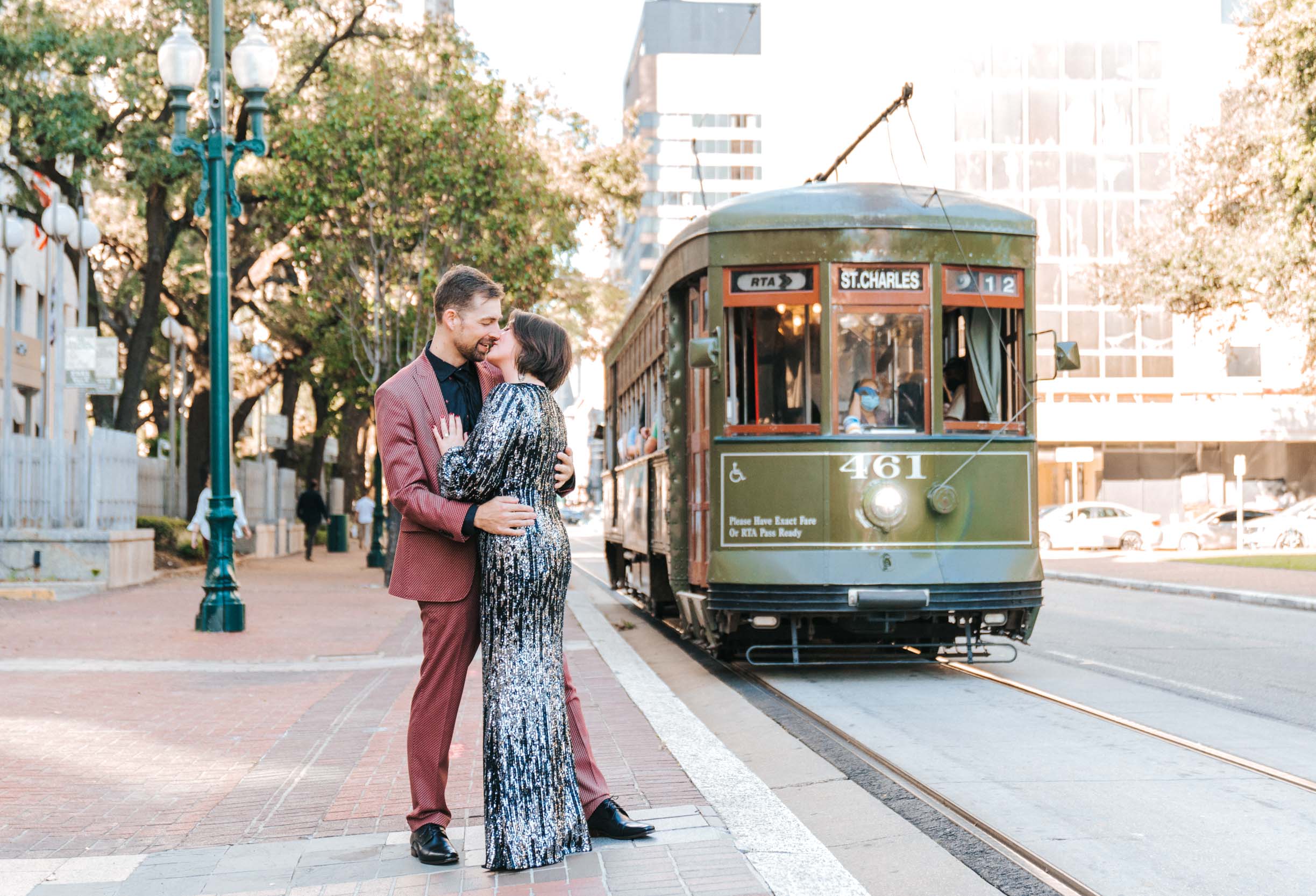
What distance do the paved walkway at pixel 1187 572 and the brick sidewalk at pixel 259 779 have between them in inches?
495

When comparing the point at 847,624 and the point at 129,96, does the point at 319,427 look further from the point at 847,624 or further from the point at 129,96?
the point at 847,624

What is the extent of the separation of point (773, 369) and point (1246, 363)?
155 ft

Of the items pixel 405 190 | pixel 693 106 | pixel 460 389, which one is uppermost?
pixel 693 106

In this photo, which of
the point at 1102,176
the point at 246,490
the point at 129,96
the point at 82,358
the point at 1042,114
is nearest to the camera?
the point at 82,358

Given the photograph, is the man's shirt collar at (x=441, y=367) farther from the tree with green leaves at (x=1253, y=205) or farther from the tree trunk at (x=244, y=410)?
the tree trunk at (x=244, y=410)

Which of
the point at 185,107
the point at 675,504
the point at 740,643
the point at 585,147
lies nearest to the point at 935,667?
the point at 740,643

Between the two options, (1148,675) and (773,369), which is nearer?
(773,369)

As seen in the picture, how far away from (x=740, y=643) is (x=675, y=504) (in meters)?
1.22

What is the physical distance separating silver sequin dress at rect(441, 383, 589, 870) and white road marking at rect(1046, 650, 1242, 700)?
630 cm

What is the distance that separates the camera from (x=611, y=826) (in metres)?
4.93

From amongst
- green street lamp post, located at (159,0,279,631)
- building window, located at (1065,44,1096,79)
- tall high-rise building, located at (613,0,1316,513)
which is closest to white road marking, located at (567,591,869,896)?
green street lamp post, located at (159,0,279,631)

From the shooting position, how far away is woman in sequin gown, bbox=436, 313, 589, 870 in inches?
180

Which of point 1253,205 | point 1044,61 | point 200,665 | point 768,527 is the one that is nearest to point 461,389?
point 768,527

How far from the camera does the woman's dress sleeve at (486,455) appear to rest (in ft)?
15.0
